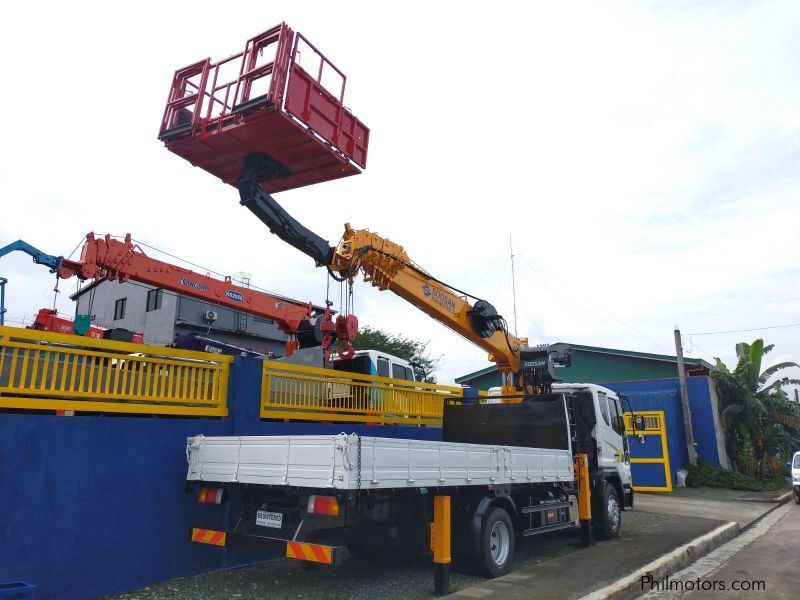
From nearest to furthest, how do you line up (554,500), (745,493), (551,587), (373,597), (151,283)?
(373,597) < (551,587) < (554,500) < (151,283) < (745,493)

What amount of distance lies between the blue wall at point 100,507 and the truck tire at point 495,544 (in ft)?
8.02

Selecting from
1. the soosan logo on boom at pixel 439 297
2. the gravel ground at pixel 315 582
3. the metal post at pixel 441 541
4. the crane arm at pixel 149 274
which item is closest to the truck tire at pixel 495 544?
the gravel ground at pixel 315 582

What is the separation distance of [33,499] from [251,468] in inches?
79.2

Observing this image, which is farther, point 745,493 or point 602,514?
point 745,493

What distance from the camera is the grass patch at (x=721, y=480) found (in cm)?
1905

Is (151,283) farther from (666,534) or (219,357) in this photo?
(666,534)

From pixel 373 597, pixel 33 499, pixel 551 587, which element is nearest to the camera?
pixel 33 499

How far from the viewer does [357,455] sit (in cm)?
498

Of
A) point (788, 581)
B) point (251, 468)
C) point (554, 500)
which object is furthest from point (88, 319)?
point (788, 581)

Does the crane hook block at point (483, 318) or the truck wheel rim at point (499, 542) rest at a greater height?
the crane hook block at point (483, 318)

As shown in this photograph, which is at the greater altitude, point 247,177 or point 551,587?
point 247,177

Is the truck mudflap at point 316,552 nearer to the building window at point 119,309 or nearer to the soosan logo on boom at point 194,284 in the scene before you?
the soosan logo on boom at point 194,284

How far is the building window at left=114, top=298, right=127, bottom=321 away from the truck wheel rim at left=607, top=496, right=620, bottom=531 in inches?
1146

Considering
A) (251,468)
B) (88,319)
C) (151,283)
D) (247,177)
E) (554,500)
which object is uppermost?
(247,177)
